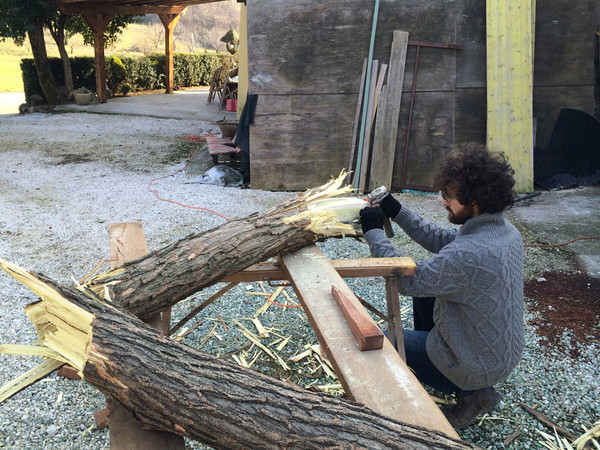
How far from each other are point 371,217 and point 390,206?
209mm

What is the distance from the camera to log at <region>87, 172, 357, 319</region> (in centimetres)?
224

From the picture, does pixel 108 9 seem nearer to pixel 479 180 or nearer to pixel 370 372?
pixel 479 180

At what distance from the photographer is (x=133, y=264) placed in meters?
2.35

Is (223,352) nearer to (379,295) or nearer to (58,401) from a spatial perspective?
(58,401)

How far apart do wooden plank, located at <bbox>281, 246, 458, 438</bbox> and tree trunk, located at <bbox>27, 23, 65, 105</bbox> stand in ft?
48.9

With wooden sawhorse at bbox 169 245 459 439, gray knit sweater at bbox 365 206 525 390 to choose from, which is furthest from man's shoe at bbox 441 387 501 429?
wooden sawhorse at bbox 169 245 459 439

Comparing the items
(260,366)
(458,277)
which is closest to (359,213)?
(458,277)

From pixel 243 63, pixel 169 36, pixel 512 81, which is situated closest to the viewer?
pixel 512 81

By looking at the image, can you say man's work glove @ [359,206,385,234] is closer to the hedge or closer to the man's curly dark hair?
the man's curly dark hair

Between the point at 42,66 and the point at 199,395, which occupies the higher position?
the point at 42,66

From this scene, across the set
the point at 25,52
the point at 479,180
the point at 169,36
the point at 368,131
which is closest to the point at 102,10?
the point at 169,36

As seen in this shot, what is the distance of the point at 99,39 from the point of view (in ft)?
49.6

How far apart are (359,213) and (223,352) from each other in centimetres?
133

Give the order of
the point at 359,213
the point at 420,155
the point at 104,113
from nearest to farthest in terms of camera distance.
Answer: the point at 359,213 < the point at 420,155 < the point at 104,113
